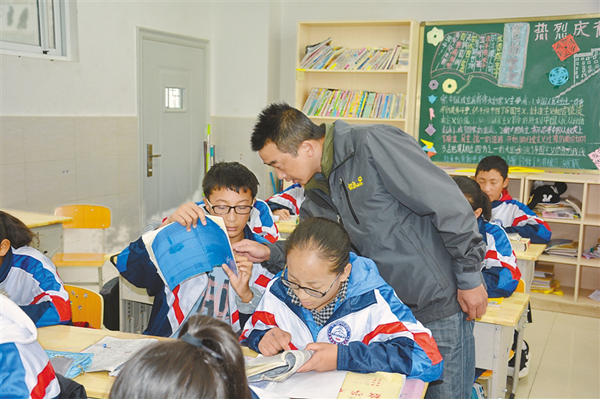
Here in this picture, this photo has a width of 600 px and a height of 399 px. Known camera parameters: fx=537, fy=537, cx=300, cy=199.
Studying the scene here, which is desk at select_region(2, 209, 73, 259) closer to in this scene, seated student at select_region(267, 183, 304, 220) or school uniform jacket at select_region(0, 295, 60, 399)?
seated student at select_region(267, 183, 304, 220)

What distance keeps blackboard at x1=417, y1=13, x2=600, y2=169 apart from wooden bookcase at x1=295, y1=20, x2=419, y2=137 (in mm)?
168

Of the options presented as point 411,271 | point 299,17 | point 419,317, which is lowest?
point 419,317

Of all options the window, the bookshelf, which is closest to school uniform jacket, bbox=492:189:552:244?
the bookshelf

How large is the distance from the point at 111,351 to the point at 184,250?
363 millimetres

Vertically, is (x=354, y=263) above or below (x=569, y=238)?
above

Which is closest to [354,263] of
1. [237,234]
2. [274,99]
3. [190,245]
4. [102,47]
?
[190,245]

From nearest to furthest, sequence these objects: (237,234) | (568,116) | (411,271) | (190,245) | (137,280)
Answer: (190,245), (411,271), (137,280), (237,234), (568,116)

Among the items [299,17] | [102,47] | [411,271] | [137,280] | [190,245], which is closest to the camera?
[190,245]

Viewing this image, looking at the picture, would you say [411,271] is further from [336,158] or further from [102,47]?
[102,47]

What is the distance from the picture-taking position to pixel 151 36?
15.8 feet

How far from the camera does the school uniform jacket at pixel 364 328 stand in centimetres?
141

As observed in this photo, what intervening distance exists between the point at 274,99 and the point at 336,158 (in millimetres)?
3986

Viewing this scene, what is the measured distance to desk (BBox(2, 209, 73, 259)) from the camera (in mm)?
3289

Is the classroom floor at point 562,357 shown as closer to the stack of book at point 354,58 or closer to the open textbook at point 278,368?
the open textbook at point 278,368
